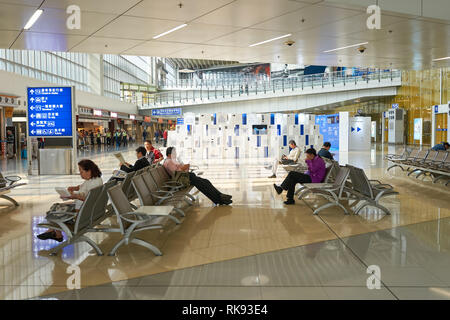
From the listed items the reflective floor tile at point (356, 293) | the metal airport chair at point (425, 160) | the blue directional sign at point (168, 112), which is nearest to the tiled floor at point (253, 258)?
the reflective floor tile at point (356, 293)

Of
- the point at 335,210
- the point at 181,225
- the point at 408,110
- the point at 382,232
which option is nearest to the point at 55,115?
the point at 181,225

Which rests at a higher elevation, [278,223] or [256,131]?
[256,131]

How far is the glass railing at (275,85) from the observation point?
33781mm

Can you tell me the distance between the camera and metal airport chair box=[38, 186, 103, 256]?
16.5 feet

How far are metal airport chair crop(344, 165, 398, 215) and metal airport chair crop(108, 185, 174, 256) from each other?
150 inches

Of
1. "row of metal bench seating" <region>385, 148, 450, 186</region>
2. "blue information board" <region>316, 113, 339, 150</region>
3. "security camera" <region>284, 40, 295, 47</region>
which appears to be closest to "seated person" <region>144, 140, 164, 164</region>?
"security camera" <region>284, 40, 295, 47</region>

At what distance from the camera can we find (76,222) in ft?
16.4

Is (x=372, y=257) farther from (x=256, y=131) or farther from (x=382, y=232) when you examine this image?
(x=256, y=131)

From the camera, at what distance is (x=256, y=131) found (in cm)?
2402

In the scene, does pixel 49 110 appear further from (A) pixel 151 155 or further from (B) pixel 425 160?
(B) pixel 425 160

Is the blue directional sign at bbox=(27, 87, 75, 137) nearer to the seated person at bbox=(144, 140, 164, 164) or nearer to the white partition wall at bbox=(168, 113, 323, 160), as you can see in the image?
the seated person at bbox=(144, 140, 164, 164)

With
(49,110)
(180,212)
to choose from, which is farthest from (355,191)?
(49,110)

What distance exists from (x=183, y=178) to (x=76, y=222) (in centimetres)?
375
